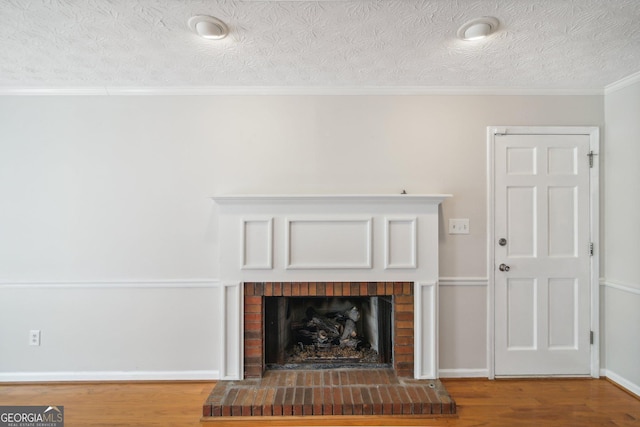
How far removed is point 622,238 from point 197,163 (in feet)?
10.5

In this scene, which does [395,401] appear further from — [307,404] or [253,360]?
[253,360]

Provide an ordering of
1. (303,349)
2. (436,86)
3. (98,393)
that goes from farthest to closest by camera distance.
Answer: (303,349) → (436,86) → (98,393)

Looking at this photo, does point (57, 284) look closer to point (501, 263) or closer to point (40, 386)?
point (40, 386)

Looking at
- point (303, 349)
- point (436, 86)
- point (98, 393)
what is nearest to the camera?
point (98, 393)

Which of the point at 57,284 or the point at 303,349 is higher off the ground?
the point at 57,284

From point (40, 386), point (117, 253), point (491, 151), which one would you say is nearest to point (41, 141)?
point (117, 253)

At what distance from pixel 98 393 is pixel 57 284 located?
86 cm

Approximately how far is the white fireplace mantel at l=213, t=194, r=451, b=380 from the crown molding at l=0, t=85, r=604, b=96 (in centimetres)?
86

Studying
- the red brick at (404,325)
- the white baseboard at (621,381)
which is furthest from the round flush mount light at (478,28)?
the white baseboard at (621,381)

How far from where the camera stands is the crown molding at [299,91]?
7.97 feet

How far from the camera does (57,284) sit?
95.8 inches

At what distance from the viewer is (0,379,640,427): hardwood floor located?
1.99 metres

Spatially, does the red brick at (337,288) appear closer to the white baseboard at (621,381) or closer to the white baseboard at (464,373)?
the white baseboard at (464,373)

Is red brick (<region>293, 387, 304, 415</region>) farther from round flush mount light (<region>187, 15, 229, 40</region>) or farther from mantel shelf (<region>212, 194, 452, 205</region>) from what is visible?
round flush mount light (<region>187, 15, 229, 40</region>)
